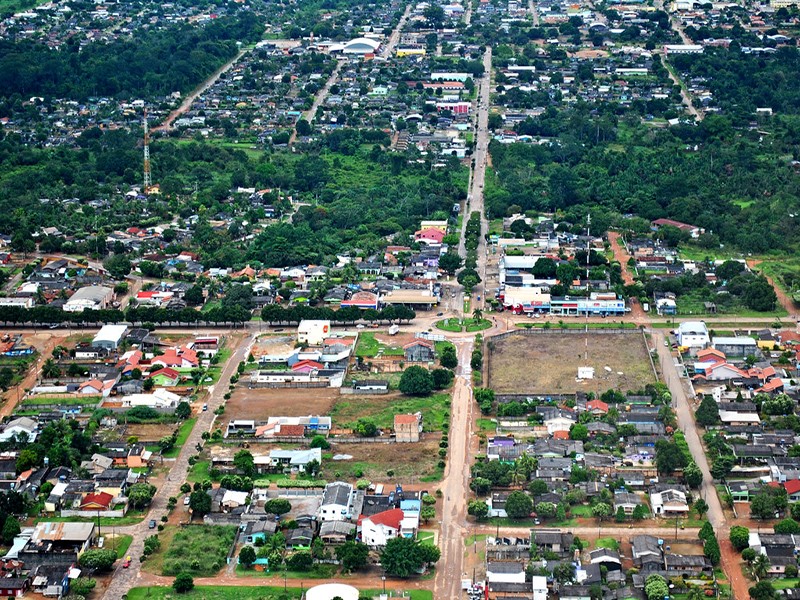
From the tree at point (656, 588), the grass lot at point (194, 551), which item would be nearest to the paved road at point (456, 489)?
the tree at point (656, 588)

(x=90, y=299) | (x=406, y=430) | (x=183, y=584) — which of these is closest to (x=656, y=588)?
(x=406, y=430)

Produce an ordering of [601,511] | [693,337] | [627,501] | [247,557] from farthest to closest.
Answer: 1. [693,337]
2. [627,501]
3. [601,511]
4. [247,557]

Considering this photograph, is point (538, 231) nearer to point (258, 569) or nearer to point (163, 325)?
point (163, 325)

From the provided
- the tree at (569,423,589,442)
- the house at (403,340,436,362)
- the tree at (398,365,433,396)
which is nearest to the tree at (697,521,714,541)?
the tree at (569,423,589,442)

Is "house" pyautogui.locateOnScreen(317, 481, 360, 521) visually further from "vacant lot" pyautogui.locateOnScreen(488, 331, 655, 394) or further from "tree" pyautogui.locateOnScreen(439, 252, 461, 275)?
"tree" pyautogui.locateOnScreen(439, 252, 461, 275)

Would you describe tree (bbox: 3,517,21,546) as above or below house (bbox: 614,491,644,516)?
below

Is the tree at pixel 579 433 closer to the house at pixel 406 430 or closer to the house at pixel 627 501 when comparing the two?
the house at pixel 627 501

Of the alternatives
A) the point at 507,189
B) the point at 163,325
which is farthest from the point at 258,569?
the point at 507,189

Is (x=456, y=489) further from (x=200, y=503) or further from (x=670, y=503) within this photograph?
(x=200, y=503)
